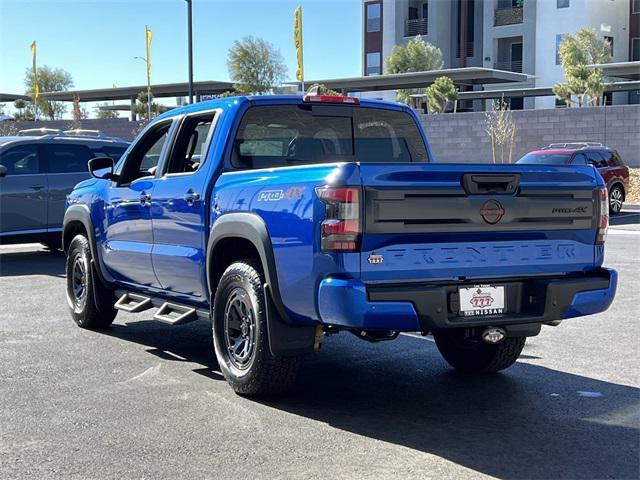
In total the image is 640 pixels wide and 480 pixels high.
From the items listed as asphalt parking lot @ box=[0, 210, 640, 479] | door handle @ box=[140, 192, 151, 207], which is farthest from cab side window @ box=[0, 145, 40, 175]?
door handle @ box=[140, 192, 151, 207]

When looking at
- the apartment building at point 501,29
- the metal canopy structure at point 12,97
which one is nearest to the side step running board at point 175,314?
the apartment building at point 501,29

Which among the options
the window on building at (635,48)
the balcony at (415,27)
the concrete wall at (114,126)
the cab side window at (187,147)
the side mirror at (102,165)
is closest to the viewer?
the cab side window at (187,147)

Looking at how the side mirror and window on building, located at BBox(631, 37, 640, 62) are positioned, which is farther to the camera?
window on building, located at BBox(631, 37, 640, 62)

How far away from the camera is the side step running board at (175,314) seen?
6684 millimetres

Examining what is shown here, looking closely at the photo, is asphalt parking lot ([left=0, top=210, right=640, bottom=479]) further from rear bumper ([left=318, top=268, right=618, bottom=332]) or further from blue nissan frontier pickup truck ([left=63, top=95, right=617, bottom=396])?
rear bumper ([left=318, top=268, right=618, bottom=332])

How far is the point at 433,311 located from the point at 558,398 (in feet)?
4.67

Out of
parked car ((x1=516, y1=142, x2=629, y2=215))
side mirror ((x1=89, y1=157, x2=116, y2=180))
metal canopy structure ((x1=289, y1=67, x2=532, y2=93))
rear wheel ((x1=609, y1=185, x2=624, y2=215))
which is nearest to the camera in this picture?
side mirror ((x1=89, y1=157, x2=116, y2=180))

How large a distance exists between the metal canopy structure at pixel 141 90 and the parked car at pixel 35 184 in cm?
3839

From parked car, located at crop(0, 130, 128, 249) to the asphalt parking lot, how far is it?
19.1 feet

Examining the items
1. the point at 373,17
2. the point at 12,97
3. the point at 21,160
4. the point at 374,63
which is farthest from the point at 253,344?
the point at 12,97

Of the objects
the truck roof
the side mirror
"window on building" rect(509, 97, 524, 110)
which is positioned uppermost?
"window on building" rect(509, 97, 524, 110)

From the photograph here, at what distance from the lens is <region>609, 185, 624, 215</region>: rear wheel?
76.7ft

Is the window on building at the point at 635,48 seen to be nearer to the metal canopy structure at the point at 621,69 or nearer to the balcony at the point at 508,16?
the balcony at the point at 508,16

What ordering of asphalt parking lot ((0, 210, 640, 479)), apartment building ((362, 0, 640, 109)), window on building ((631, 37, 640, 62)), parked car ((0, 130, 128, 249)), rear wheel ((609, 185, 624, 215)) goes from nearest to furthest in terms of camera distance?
asphalt parking lot ((0, 210, 640, 479)), parked car ((0, 130, 128, 249)), rear wheel ((609, 185, 624, 215)), apartment building ((362, 0, 640, 109)), window on building ((631, 37, 640, 62))
